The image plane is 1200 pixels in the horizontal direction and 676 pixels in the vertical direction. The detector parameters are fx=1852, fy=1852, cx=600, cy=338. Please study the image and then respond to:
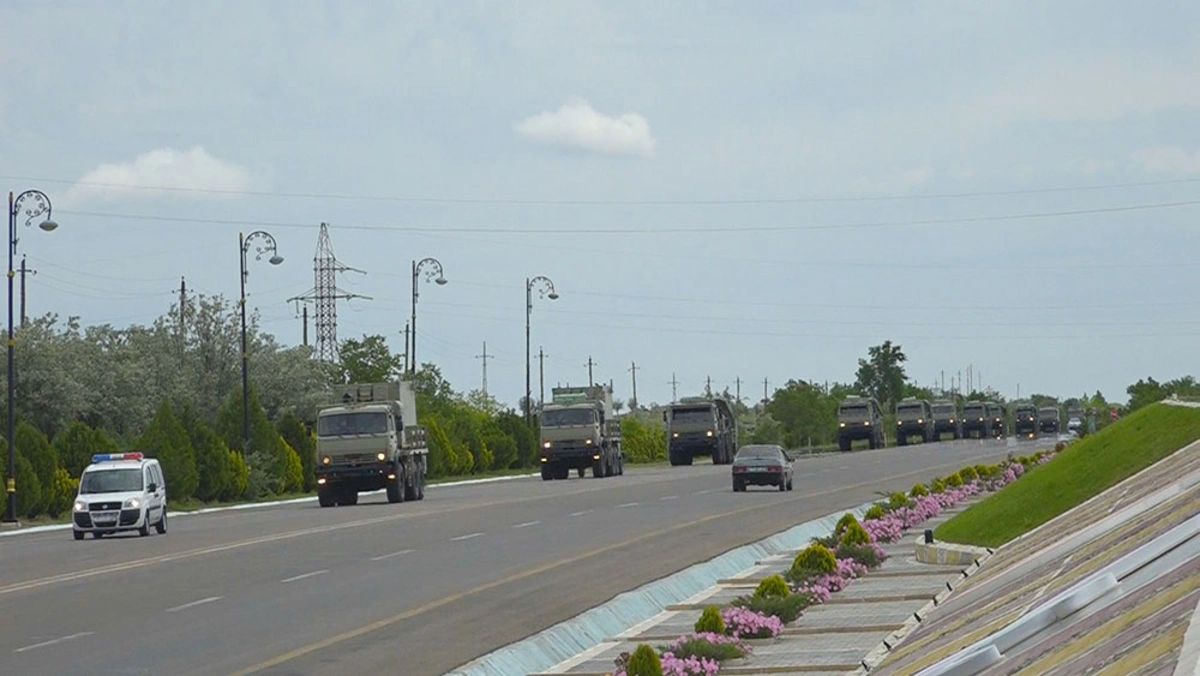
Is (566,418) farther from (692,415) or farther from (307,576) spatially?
(307,576)

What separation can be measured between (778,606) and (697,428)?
217 feet

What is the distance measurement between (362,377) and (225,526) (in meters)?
56.4

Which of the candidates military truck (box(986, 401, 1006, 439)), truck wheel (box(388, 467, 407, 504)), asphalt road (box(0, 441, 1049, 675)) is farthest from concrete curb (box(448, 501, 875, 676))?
military truck (box(986, 401, 1006, 439))

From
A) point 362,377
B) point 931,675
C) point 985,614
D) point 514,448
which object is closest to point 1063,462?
point 985,614

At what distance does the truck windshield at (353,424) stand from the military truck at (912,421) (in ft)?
227

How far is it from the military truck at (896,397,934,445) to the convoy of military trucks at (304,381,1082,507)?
6cm

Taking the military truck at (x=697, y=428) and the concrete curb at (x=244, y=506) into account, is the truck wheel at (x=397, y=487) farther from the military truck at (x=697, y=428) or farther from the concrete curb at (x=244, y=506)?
the military truck at (x=697, y=428)

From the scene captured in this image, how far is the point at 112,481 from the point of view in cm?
4125

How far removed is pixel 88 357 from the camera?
Result: 255 feet

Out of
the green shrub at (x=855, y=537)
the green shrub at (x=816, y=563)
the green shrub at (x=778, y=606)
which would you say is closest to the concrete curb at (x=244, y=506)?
the green shrub at (x=855, y=537)

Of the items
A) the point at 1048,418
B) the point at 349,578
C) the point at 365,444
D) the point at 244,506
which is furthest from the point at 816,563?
the point at 1048,418

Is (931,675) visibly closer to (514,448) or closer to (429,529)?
(429,529)

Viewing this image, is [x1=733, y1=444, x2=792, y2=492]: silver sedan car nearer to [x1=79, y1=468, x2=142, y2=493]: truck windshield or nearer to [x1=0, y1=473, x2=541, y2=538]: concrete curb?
[x1=0, y1=473, x2=541, y2=538]: concrete curb

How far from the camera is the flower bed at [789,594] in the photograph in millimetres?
15156
